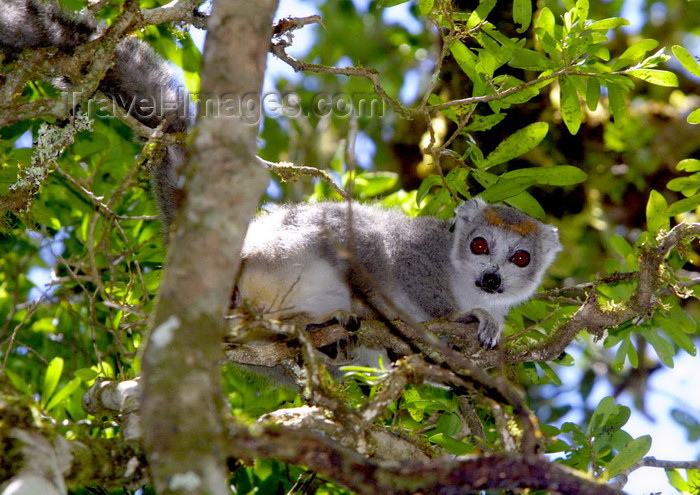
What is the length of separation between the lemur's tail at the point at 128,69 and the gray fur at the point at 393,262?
2.39 feet

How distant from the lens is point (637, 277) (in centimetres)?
446

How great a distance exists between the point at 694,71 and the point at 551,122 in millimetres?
3440

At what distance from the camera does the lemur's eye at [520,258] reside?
5.89 m

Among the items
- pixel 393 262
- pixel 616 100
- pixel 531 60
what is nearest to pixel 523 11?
pixel 531 60

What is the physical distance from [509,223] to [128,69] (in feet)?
10.7

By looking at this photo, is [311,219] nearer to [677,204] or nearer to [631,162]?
[677,204]

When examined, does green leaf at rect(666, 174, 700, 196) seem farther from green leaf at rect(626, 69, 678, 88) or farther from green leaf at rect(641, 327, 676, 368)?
green leaf at rect(641, 327, 676, 368)

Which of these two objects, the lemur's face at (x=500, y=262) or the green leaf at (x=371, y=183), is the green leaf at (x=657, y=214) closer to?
the lemur's face at (x=500, y=262)

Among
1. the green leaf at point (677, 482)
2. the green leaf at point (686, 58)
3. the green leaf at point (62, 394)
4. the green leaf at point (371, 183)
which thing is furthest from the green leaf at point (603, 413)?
the green leaf at point (62, 394)

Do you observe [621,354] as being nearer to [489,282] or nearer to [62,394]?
[489,282]

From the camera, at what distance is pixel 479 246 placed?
5.82 m

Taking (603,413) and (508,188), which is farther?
(508,188)

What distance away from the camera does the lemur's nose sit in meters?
5.60

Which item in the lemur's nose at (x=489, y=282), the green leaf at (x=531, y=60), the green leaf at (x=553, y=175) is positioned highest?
the green leaf at (x=531, y=60)
